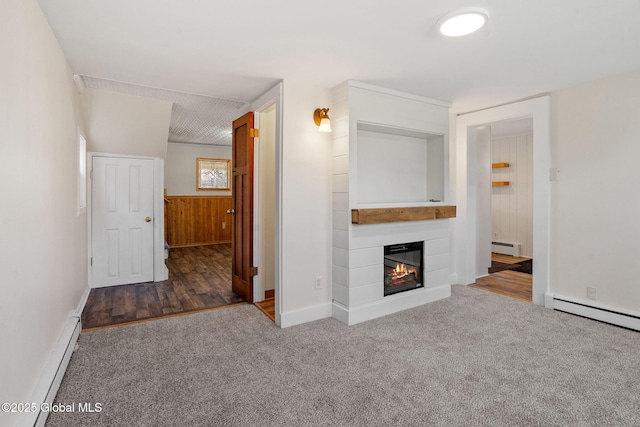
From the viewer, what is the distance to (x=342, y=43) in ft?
7.43

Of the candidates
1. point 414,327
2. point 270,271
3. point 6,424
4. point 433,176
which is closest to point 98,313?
point 270,271

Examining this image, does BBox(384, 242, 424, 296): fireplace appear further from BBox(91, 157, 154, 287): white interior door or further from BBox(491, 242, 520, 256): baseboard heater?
BBox(491, 242, 520, 256): baseboard heater

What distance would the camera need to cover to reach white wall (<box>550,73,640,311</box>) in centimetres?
287

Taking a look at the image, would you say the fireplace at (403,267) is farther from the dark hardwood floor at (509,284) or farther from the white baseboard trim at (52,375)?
the white baseboard trim at (52,375)

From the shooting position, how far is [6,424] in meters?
1.31

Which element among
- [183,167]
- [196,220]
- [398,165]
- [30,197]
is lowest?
[196,220]

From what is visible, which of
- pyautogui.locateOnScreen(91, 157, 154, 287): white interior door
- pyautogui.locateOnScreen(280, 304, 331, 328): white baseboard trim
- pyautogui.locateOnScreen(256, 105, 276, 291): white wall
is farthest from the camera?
pyautogui.locateOnScreen(91, 157, 154, 287): white interior door

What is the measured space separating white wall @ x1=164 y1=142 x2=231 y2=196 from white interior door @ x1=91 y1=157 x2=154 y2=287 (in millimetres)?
3043

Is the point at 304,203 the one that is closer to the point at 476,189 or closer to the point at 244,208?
the point at 244,208

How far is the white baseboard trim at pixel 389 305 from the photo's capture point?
119 inches

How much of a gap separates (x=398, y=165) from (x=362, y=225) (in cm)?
103

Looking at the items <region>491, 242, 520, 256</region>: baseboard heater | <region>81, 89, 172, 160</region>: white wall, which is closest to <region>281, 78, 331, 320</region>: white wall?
<region>81, 89, 172, 160</region>: white wall

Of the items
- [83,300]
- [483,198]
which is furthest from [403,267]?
[83,300]

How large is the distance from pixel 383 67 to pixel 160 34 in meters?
1.66
